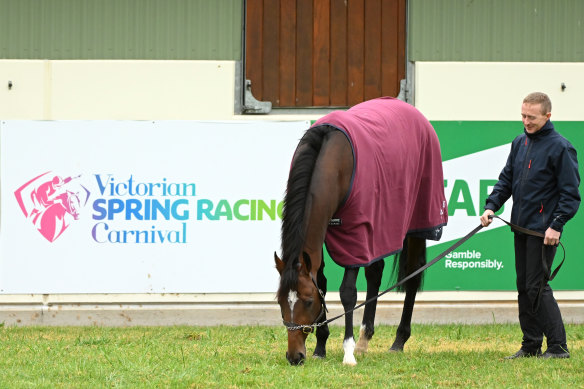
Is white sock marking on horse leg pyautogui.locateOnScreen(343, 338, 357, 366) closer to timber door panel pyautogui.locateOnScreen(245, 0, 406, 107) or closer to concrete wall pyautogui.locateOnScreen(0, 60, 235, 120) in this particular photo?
concrete wall pyautogui.locateOnScreen(0, 60, 235, 120)

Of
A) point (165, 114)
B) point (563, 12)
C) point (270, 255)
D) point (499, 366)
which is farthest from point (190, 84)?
point (499, 366)

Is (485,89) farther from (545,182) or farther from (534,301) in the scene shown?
(534,301)

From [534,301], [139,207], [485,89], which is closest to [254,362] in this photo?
[534,301]

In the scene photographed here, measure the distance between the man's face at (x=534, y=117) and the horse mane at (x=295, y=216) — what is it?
58.0 inches

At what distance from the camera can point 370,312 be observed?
745cm

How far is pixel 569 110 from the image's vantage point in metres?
10.2

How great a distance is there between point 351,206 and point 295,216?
539 mm

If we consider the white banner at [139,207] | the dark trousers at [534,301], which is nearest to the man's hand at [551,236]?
the dark trousers at [534,301]

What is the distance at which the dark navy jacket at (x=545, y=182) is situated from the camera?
660cm

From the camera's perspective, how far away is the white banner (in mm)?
9609

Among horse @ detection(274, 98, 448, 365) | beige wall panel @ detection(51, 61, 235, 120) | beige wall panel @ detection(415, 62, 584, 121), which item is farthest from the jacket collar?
beige wall panel @ detection(51, 61, 235, 120)

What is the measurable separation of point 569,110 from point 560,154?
3.70 m

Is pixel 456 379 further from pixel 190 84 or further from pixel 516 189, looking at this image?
pixel 190 84

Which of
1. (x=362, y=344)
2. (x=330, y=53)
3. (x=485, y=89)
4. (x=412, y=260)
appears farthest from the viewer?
(x=330, y=53)
